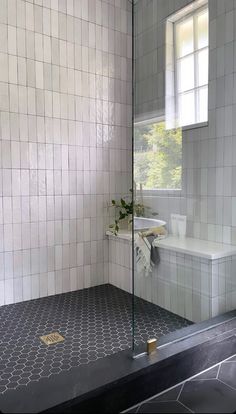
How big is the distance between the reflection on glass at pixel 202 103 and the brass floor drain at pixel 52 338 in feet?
6.05

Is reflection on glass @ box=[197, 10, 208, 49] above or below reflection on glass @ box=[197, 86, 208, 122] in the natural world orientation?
above

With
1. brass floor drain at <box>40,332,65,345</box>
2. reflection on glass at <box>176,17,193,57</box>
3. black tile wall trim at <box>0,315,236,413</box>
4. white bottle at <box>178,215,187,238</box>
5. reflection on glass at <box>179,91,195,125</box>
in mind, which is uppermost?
reflection on glass at <box>176,17,193,57</box>

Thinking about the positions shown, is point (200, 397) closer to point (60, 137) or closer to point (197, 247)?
point (197, 247)

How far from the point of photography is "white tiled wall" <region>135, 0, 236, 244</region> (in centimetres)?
226

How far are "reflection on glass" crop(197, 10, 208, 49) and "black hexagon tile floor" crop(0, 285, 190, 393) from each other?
1921mm

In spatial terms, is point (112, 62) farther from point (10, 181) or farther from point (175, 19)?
point (10, 181)

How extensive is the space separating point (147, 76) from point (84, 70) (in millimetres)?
963

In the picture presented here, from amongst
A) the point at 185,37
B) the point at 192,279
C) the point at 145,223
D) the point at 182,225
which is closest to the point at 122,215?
the point at 182,225

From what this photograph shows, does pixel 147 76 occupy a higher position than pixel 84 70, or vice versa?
pixel 84 70

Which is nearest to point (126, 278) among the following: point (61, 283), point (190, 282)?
point (61, 283)

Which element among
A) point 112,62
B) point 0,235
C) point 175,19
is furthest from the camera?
point 112,62

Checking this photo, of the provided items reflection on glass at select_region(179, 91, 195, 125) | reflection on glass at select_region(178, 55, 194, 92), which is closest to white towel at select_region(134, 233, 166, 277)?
reflection on glass at select_region(179, 91, 195, 125)

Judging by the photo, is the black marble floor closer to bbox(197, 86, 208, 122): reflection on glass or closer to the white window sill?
the white window sill

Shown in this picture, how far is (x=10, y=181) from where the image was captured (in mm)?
2574
